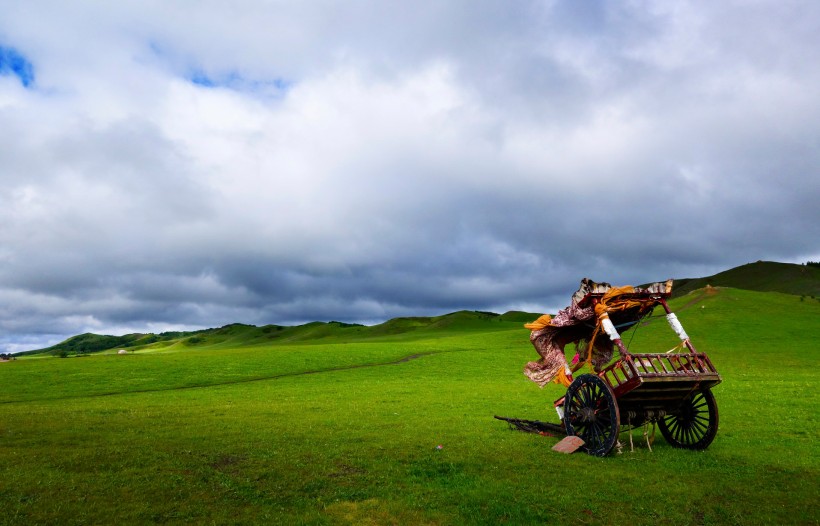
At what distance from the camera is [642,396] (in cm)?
1450

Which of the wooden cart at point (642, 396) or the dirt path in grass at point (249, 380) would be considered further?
the dirt path in grass at point (249, 380)

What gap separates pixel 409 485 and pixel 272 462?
15.9ft

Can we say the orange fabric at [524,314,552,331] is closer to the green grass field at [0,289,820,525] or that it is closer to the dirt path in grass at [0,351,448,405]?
the green grass field at [0,289,820,525]

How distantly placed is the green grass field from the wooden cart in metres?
0.89

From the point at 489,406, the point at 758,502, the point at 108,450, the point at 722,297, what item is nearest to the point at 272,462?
the point at 108,450

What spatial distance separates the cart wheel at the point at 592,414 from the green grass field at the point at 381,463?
0.68 meters

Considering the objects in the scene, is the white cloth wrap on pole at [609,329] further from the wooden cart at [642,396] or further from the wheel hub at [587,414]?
the wheel hub at [587,414]

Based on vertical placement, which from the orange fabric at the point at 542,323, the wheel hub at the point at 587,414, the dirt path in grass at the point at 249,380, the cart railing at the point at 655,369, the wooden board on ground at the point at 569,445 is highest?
the orange fabric at the point at 542,323

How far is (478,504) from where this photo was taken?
10.9m

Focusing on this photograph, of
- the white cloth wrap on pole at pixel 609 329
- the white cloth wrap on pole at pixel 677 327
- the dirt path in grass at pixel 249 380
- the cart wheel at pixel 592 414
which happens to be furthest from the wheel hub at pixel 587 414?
the dirt path in grass at pixel 249 380

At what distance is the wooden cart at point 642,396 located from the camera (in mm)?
14148

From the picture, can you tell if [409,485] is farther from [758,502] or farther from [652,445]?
[652,445]

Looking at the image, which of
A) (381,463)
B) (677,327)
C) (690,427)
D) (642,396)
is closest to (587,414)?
(642,396)

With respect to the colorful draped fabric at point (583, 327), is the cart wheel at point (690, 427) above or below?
below
